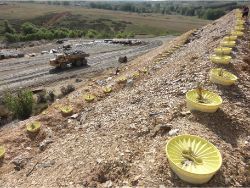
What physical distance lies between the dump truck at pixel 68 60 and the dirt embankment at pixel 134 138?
22.5 meters

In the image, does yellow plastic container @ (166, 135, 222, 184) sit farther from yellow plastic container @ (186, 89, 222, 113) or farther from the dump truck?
the dump truck

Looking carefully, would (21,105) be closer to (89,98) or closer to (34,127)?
(89,98)

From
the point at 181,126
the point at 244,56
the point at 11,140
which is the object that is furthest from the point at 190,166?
the point at 244,56

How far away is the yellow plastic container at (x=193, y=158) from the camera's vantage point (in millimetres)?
8664

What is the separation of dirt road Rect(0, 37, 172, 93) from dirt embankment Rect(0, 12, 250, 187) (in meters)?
18.6

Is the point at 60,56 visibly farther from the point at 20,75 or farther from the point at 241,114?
the point at 241,114

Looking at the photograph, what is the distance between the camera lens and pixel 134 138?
1257cm

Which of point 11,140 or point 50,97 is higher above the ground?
point 11,140

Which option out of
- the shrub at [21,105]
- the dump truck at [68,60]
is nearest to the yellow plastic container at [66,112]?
the shrub at [21,105]

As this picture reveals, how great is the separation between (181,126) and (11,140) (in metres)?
10.7

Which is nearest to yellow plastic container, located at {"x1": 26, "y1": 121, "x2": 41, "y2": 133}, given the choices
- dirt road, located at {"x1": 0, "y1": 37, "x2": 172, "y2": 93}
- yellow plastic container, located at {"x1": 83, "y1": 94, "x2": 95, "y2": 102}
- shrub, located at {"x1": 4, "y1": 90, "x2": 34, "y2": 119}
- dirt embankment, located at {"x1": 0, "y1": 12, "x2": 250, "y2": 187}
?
dirt embankment, located at {"x1": 0, "y1": 12, "x2": 250, "y2": 187}

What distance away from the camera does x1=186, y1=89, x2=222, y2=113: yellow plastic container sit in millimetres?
12234

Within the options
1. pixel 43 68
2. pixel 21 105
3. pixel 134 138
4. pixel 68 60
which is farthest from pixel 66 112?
pixel 43 68

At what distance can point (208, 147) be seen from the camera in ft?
32.3
